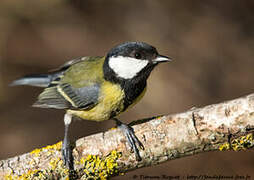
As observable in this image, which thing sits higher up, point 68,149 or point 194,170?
point 68,149

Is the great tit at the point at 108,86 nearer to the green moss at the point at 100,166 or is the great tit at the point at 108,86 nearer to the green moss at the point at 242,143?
the green moss at the point at 100,166

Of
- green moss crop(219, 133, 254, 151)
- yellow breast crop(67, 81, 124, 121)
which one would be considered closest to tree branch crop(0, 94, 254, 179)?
green moss crop(219, 133, 254, 151)

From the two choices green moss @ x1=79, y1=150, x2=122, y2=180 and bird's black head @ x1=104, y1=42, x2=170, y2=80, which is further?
bird's black head @ x1=104, y1=42, x2=170, y2=80

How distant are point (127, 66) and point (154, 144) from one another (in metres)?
0.58

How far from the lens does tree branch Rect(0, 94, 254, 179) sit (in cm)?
158

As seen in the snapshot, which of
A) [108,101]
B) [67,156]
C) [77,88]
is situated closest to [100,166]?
[67,156]

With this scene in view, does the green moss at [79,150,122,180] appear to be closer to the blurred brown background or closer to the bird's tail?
the bird's tail

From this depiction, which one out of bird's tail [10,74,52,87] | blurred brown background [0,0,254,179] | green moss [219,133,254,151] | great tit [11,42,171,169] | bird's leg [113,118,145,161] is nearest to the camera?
green moss [219,133,254,151]

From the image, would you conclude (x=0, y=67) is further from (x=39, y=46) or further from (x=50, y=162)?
(x=50, y=162)

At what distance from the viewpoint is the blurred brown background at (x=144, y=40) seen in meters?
3.86

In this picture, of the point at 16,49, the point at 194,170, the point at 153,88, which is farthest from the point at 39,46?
the point at 194,170

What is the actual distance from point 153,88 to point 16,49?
214 cm

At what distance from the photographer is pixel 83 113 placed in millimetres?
2271

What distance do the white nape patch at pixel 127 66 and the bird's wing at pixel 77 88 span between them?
198 mm
